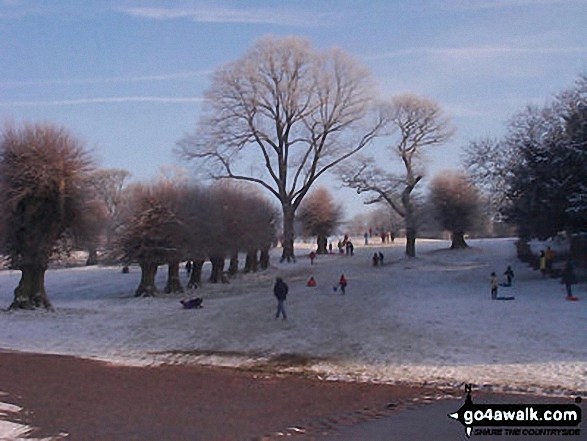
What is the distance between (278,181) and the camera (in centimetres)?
6450

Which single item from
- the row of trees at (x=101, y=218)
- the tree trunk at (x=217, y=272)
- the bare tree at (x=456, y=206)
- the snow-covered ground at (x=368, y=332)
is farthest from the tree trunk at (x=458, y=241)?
the tree trunk at (x=217, y=272)

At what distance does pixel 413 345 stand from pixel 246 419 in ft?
33.4

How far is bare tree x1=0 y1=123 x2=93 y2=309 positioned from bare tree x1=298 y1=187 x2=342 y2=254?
153ft

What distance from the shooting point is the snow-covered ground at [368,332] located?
2023 centimetres

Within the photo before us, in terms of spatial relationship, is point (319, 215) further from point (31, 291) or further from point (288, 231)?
point (31, 291)

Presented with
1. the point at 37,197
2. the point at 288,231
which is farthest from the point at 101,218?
the point at 288,231

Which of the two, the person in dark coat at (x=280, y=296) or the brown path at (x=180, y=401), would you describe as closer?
the brown path at (x=180, y=401)

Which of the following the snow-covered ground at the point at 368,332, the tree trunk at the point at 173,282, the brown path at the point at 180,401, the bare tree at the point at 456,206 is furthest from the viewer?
the bare tree at the point at 456,206

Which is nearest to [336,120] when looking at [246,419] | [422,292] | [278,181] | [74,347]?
[278,181]

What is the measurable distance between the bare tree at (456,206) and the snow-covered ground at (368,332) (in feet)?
81.7

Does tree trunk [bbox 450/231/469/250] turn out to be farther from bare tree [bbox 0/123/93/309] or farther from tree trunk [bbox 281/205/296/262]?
bare tree [bbox 0/123/93/309]

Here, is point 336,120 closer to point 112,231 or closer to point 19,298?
point 112,231

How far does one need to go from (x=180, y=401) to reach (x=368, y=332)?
35.3ft

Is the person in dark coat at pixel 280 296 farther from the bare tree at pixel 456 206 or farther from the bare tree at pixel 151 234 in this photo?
Result: the bare tree at pixel 456 206
